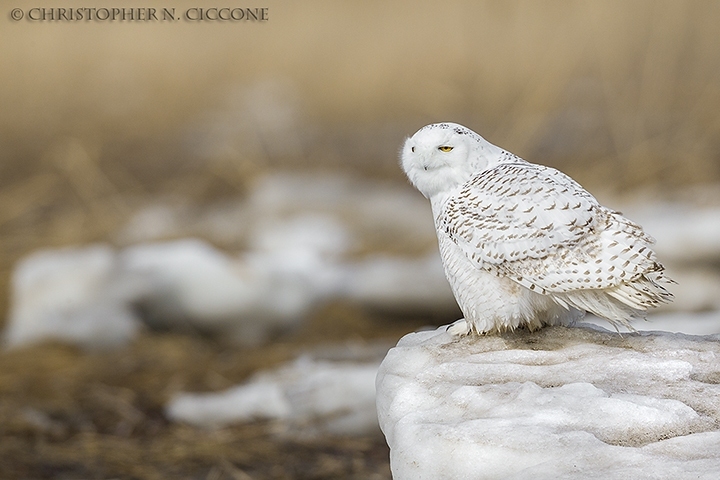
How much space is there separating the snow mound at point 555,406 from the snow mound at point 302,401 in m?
1.82

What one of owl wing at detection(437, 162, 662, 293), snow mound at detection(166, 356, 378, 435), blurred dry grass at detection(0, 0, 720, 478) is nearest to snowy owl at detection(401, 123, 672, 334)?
owl wing at detection(437, 162, 662, 293)

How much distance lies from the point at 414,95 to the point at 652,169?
380 centimetres

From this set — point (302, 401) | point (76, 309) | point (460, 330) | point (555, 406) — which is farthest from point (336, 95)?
point (555, 406)

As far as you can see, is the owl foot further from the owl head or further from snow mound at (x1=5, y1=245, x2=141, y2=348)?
snow mound at (x1=5, y1=245, x2=141, y2=348)

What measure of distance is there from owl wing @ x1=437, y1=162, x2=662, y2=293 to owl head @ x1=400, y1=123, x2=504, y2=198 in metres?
0.12

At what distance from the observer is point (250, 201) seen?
9.41 meters

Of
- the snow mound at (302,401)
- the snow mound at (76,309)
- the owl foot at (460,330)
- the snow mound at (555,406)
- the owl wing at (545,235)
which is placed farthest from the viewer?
the snow mound at (76,309)

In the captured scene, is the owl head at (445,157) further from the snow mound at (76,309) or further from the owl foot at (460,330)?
the snow mound at (76,309)

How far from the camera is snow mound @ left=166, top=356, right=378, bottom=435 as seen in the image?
165 inches

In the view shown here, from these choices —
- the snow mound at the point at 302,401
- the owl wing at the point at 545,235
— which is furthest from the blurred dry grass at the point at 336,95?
the owl wing at the point at 545,235

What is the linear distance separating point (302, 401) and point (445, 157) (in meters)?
2.07

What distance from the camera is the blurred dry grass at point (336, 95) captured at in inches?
365

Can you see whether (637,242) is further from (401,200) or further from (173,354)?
(401,200)

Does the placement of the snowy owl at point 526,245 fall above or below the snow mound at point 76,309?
below
